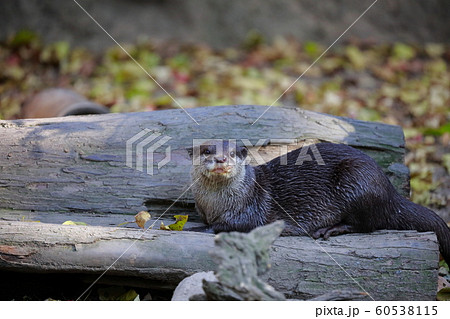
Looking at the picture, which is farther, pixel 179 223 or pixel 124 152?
pixel 124 152

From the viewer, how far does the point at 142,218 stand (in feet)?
9.77

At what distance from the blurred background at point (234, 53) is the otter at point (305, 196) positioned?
96.6 inches

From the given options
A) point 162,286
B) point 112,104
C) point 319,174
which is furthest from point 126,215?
point 112,104

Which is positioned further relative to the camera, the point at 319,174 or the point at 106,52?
the point at 106,52

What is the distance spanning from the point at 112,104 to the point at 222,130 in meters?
2.40

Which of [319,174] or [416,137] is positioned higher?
[416,137]

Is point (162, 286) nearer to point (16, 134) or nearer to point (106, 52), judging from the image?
point (16, 134)

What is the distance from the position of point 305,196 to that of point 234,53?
13.4 ft

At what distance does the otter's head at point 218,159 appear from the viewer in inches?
114
